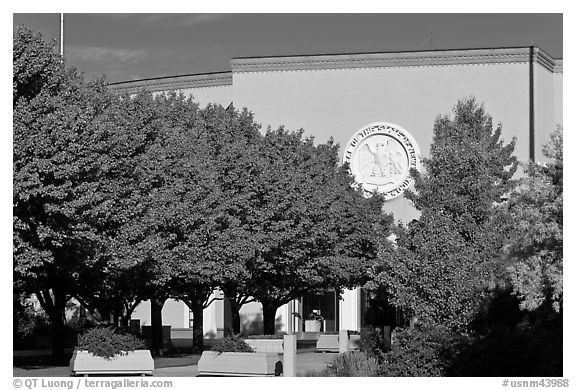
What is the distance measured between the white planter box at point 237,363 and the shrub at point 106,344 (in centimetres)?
213

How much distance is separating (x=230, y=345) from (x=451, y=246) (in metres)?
6.92

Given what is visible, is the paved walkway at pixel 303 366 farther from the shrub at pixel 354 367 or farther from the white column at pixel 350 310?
the white column at pixel 350 310

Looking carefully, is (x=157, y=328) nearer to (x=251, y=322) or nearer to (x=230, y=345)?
(x=230, y=345)

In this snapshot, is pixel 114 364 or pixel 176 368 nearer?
pixel 114 364

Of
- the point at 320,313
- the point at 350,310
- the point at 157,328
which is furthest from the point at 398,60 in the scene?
the point at 157,328

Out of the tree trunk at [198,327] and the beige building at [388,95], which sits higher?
the beige building at [388,95]

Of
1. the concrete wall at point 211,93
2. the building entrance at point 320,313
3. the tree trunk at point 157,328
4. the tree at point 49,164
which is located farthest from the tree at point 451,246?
the concrete wall at point 211,93

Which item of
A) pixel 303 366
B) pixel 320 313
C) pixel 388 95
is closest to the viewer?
pixel 303 366

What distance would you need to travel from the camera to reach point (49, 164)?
25.7 meters

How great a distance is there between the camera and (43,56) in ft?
91.7

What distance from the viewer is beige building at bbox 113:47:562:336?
57219mm

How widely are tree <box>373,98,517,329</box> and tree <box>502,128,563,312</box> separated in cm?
578

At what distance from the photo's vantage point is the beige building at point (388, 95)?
188ft
